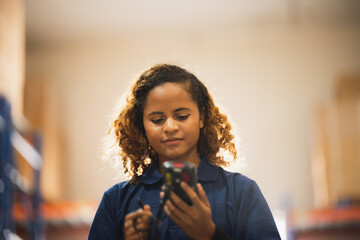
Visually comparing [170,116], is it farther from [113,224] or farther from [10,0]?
[10,0]

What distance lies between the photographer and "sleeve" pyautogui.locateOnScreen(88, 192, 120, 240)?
1157 mm

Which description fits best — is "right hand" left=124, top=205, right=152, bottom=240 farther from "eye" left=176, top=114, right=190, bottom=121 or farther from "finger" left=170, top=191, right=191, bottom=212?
"eye" left=176, top=114, right=190, bottom=121

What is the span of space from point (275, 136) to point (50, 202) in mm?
3923

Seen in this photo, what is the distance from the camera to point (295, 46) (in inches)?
319

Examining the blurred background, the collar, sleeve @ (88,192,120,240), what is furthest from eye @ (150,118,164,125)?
the blurred background

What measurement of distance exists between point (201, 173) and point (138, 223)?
0.71 ft

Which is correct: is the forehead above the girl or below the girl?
above

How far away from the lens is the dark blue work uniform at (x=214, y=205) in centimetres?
108

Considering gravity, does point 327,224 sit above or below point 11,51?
below

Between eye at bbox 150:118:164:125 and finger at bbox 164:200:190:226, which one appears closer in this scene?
finger at bbox 164:200:190:226

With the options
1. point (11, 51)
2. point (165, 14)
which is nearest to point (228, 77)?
point (165, 14)

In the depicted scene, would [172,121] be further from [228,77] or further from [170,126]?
[228,77]

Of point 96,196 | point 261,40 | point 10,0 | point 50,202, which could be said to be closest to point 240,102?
point 261,40

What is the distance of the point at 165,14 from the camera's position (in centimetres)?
764
